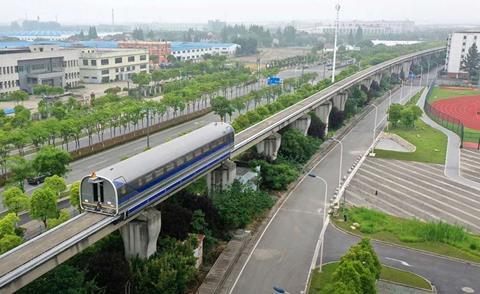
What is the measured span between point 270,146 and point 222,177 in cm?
1283

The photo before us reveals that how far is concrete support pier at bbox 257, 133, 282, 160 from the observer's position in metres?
55.1

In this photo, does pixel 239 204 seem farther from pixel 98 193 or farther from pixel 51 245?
Answer: pixel 51 245


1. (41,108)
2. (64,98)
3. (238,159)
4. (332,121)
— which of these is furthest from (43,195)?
(64,98)

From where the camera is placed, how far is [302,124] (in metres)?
66.6

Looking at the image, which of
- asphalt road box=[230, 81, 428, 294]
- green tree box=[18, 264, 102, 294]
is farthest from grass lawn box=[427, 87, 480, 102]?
green tree box=[18, 264, 102, 294]

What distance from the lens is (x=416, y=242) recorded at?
38.4m

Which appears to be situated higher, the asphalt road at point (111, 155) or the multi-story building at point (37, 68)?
the multi-story building at point (37, 68)

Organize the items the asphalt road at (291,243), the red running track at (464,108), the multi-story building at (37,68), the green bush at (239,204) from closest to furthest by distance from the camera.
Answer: the asphalt road at (291,243), the green bush at (239,204), the red running track at (464,108), the multi-story building at (37,68)

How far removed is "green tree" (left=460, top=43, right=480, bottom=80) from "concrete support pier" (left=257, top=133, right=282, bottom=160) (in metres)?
111

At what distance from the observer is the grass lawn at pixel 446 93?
11501 centimetres

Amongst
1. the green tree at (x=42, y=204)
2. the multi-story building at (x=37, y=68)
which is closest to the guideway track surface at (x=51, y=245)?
the green tree at (x=42, y=204)

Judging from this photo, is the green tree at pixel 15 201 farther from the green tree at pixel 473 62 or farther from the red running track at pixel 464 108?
the green tree at pixel 473 62

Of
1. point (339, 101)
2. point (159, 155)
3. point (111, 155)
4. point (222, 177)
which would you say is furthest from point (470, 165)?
point (111, 155)

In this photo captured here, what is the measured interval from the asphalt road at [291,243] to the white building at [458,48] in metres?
112
